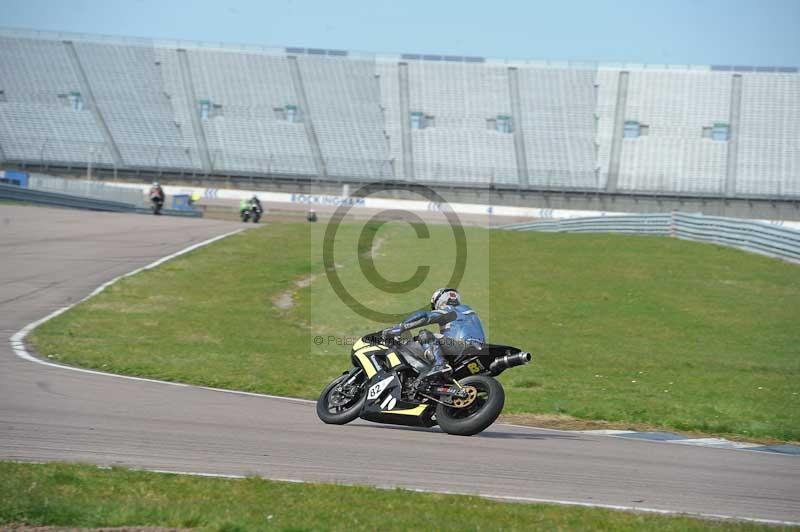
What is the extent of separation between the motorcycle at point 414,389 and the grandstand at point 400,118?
5231 centimetres

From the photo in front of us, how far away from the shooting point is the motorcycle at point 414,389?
9.56 meters

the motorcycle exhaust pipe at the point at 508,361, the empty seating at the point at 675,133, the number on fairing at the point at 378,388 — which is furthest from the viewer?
the empty seating at the point at 675,133

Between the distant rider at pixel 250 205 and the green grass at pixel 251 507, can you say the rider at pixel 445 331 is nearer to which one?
the green grass at pixel 251 507

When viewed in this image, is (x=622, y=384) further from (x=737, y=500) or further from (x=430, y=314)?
(x=737, y=500)

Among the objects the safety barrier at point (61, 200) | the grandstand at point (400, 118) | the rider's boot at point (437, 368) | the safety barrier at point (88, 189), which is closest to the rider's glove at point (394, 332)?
the rider's boot at point (437, 368)

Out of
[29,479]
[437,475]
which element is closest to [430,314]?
[437,475]

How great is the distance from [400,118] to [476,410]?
2325 inches

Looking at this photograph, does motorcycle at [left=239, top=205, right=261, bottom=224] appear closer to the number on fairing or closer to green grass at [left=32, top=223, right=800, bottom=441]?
green grass at [left=32, top=223, right=800, bottom=441]

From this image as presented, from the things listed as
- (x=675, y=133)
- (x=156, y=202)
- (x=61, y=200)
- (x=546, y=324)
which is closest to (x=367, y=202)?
(x=156, y=202)

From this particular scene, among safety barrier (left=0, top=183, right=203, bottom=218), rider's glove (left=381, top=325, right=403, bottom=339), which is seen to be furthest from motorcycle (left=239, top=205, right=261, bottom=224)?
rider's glove (left=381, top=325, right=403, bottom=339)

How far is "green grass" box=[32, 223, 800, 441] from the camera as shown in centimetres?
1376

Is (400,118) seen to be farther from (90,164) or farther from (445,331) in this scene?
(445,331)

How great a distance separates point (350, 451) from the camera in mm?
8586

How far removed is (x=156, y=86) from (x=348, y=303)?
1947 inches
